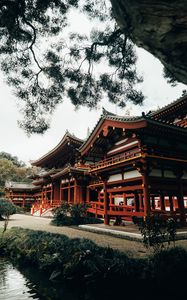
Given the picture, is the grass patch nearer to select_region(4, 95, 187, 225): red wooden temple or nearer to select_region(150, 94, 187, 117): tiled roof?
select_region(4, 95, 187, 225): red wooden temple

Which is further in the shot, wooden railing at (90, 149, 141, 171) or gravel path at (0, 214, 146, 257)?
wooden railing at (90, 149, 141, 171)

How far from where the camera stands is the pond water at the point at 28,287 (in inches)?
205

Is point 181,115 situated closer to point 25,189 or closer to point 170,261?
point 170,261

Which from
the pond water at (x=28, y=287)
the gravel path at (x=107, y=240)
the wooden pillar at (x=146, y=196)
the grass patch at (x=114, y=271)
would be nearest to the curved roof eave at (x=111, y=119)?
the wooden pillar at (x=146, y=196)

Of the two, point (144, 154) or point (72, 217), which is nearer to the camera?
point (144, 154)

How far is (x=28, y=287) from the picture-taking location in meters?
5.90

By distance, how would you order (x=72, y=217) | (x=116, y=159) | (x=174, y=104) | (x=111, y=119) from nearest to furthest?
(x=116, y=159)
(x=111, y=119)
(x=174, y=104)
(x=72, y=217)

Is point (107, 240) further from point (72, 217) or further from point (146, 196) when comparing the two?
point (72, 217)

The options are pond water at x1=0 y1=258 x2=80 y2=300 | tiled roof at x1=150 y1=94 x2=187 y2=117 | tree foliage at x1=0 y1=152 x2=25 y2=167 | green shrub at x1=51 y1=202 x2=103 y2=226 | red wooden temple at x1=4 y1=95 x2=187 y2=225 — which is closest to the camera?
pond water at x1=0 y1=258 x2=80 y2=300

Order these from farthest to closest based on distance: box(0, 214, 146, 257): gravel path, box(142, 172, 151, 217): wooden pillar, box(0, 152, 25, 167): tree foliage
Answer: box(0, 152, 25, 167): tree foliage, box(142, 172, 151, 217): wooden pillar, box(0, 214, 146, 257): gravel path

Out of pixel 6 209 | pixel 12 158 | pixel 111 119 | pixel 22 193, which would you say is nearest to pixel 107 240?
pixel 111 119

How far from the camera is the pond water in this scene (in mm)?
5207

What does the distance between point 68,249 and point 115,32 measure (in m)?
7.16

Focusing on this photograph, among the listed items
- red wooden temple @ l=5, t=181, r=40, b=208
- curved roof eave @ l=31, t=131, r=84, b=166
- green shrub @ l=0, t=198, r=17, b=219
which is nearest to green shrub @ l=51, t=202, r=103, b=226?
green shrub @ l=0, t=198, r=17, b=219
